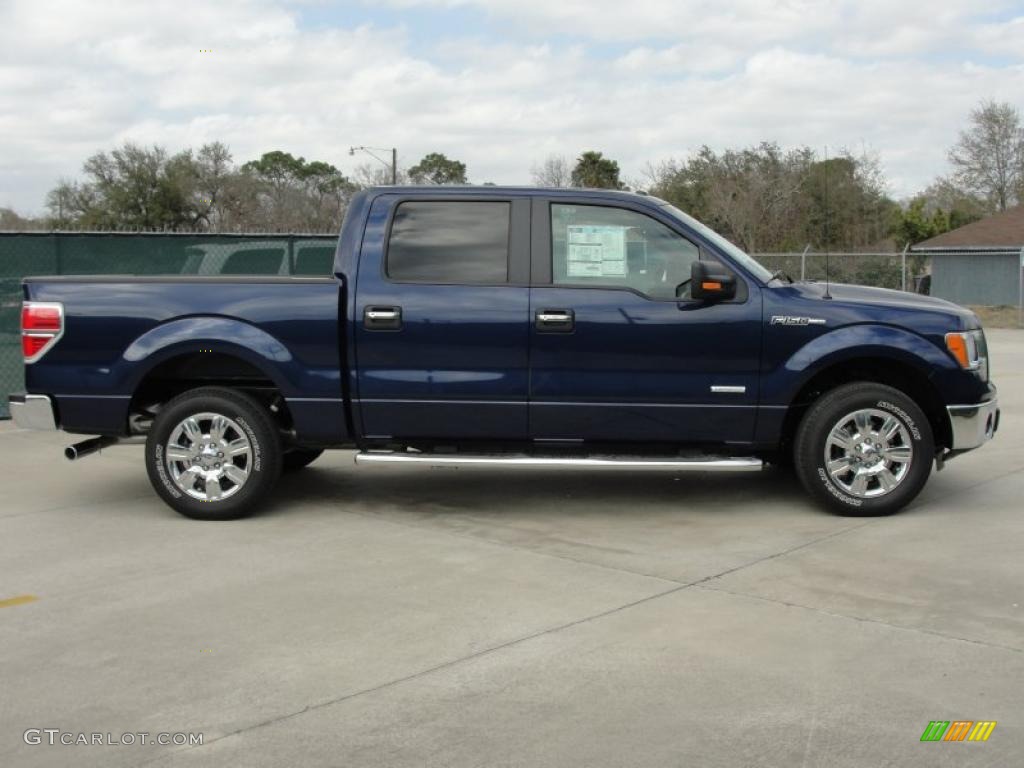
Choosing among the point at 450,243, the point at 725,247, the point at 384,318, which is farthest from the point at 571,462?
the point at 725,247

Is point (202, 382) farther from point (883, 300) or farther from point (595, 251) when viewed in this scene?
point (883, 300)

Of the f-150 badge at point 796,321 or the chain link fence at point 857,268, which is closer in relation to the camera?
the f-150 badge at point 796,321

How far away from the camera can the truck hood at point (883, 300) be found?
6930 mm

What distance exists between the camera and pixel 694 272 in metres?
6.77

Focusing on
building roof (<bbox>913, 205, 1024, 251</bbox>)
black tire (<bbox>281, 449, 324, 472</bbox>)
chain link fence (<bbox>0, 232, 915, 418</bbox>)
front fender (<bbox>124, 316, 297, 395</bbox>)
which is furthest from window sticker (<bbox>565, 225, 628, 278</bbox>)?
building roof (<bbox>913, 205, 1024, 251</bbox>)

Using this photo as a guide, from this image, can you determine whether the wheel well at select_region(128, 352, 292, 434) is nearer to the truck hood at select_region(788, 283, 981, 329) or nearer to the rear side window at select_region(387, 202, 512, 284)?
the rear side window at select_region(387, 202, 512, 284)

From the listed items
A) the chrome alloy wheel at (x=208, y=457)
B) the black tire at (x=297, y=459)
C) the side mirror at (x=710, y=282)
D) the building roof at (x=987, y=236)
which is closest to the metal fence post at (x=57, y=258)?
the black tire at (x=297, y=459)

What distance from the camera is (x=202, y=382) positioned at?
7461 mm

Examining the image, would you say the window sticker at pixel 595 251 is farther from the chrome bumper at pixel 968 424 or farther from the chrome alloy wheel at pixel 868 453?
the chrome bumper at pixel 968 424

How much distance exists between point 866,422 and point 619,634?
9.11 ft

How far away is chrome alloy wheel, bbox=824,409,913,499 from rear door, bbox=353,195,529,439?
1.96 metres

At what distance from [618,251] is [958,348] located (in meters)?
2.18

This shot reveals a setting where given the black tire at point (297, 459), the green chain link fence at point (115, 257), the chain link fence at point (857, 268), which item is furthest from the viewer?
the chain link fence at point (857, 268)

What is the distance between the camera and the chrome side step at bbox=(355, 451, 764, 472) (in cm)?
687
